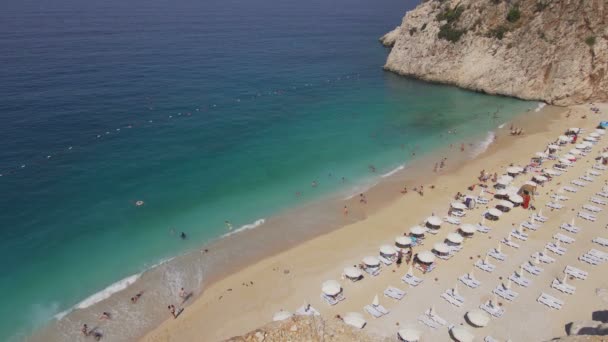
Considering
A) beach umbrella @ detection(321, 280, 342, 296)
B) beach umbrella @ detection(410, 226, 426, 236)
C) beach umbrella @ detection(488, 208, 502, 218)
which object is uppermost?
beach umbrella @ detection(321, 280, 342, 296)

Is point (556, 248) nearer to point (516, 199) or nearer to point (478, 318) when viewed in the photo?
point (516, 199)

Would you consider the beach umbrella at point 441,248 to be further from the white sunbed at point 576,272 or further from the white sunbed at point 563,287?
the white sunbed at point 576,272

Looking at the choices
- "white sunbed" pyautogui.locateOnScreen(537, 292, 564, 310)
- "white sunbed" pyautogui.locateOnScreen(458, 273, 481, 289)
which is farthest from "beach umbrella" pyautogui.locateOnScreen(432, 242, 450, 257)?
"white sunbed" pyautogui.locateOnScreen(537, 292, 564, 310)

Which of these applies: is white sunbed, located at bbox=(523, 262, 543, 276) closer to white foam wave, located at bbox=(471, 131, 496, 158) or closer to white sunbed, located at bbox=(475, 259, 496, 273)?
white sunbed, located at bbox=(475, 259, 496, 273)

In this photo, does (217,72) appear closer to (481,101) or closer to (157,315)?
(481,101)

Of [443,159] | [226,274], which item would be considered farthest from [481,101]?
[226,274]

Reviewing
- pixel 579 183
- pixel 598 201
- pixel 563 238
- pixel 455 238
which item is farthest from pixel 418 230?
pixel 579 183

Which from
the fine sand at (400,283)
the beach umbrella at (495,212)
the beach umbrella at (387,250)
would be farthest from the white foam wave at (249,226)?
the beach umbrella at (495,212)
